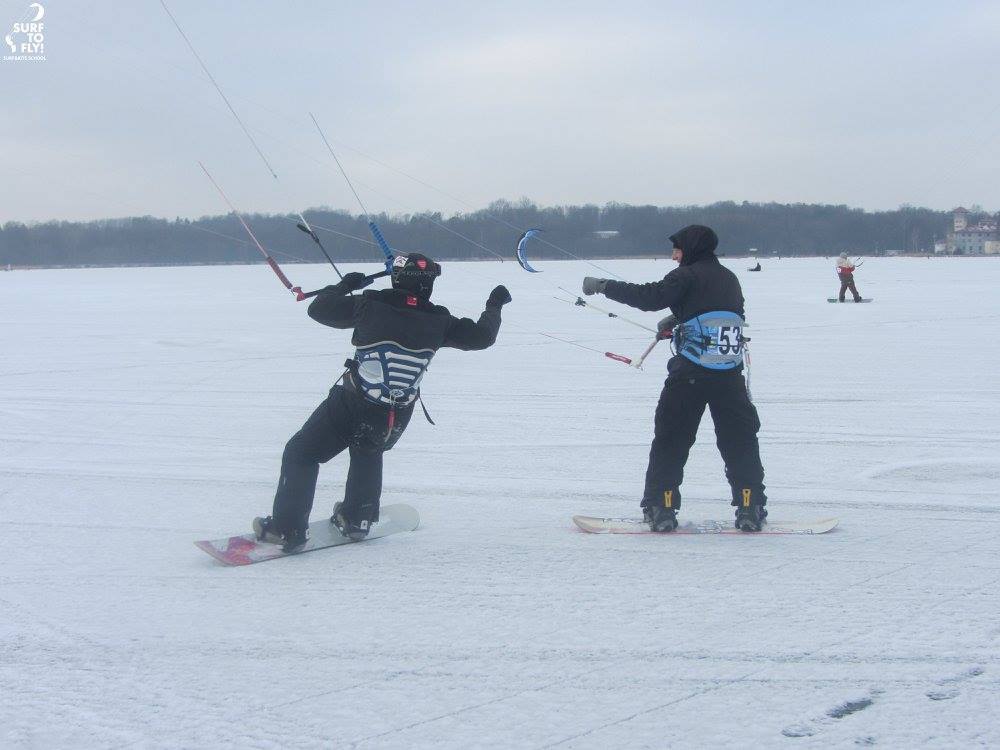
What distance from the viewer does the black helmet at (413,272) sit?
5117 millimetres

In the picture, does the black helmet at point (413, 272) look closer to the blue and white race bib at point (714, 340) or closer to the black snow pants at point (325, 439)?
the black snow pants at point (325, 439)

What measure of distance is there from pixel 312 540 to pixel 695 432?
2.07 metres

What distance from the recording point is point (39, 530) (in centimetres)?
554

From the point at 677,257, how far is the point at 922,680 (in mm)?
2729

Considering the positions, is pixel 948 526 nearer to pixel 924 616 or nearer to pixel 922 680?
pixel 924 616

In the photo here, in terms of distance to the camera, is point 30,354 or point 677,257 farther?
point 30,354

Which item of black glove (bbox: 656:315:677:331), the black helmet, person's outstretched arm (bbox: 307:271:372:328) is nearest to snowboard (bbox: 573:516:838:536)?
black glove (bbox: 656:315:677:331)

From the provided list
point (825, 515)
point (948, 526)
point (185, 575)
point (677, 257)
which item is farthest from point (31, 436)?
point (948, 526)

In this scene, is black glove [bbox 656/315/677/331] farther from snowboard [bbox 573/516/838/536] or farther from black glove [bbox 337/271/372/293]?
black glove [bbox 337/271/372/293]

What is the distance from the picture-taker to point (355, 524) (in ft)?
17.8

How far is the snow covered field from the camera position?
3234mm

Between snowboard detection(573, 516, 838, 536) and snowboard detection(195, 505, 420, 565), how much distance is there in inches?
37.2

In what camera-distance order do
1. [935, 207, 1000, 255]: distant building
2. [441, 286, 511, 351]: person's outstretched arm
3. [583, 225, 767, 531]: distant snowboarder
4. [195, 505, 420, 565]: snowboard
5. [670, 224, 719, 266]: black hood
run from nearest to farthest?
1. [195, 505, 420, 565]: snowboard
2. [441, 286, 511, 351]: person's outstretched arm
3. [583, 225, 767, 531]: distant snowboarder
4. [670, 224, 719, 266]: black hood
5. [935, 207, 1000, 255]: distant building

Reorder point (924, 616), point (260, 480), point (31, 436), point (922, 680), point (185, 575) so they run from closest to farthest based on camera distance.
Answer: point (922, 680) → point (924, 616) → point (185, 575) → point (260, 480) → point (31, 436)
